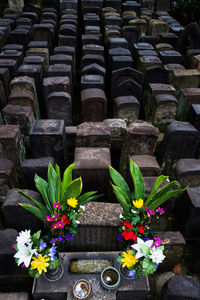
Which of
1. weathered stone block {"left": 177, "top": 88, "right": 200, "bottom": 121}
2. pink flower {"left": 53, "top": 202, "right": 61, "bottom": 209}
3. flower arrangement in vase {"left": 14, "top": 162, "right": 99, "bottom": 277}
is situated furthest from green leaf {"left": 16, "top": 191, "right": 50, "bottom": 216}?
weathered stone block {"left": 177, "top": 88, "right": 200, "bottom": 121}

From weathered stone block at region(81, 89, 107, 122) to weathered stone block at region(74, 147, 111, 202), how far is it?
4.60ft

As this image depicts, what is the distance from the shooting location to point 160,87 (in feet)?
14.3

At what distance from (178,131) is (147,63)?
8.52 ft

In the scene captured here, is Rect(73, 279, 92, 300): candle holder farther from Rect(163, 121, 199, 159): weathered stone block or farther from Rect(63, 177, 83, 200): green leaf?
Rect(163, 121, 199, 159): weathered stone block

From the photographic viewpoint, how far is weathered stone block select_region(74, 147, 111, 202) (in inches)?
105

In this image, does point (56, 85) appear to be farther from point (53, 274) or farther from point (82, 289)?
point (82, 289)

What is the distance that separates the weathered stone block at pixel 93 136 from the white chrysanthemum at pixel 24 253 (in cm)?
179

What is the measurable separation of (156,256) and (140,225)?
31 centimetres

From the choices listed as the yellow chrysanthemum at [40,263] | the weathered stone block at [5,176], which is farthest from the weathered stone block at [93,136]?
Answer: the yellow chrysanthemum at [40,263]

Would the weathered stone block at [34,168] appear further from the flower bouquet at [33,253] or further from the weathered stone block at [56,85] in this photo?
the weathered stone block at [56,85]

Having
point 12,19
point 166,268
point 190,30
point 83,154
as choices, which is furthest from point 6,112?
point 190,30

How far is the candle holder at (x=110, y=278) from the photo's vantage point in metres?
1.93

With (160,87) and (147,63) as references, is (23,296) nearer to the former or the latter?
(160,87)

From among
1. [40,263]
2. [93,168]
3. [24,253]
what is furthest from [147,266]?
[93,168]
